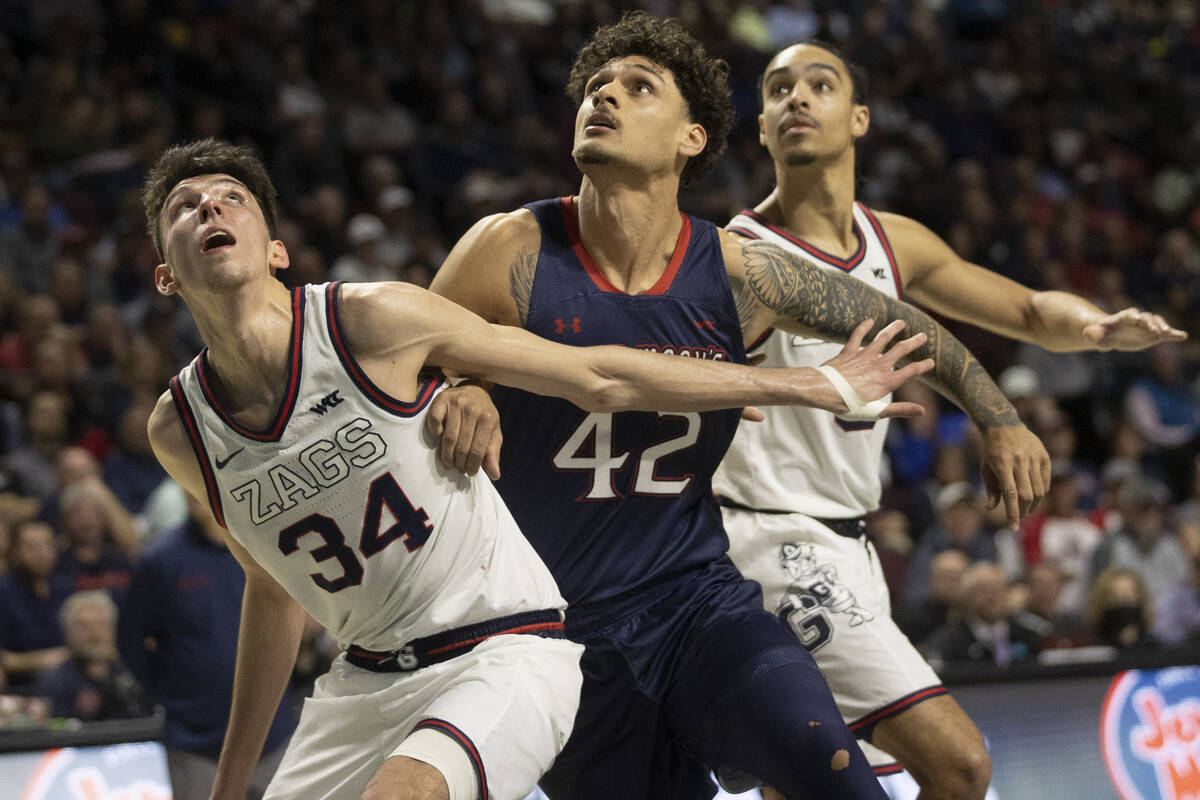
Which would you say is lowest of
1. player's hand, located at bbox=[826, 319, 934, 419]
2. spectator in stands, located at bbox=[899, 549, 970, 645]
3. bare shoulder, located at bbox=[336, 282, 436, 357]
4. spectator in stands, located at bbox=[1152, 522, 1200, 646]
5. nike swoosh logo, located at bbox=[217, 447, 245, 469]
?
spectator in stands, located at bbox=[1152, 522, 1200, 646]

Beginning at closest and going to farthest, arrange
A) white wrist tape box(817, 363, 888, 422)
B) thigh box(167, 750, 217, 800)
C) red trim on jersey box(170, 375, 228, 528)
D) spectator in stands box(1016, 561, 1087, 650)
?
red trim on jersey box(170, 375, 228, 528) < white wrist tape box(817, 363, 888, 422) < thigh box(167, 750, 217, 800) < spectator in stands box(1016, 561, 1087, 650)

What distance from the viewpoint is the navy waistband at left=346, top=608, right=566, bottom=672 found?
333 cm

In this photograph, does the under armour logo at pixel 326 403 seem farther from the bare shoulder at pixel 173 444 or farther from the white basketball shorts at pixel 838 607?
the white basketball shorts at pixel 838 607

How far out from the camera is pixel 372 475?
3285 mm

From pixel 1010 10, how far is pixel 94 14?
34.5ft

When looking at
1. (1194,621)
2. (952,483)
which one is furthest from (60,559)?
(1194,621)

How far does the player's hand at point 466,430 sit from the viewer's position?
3.31 meters

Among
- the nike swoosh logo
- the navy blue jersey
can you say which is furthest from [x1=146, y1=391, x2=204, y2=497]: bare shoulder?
the navy blue jersey

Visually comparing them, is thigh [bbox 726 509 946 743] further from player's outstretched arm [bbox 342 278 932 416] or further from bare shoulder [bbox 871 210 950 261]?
bare shoulder [bbox 871 210 950 261]

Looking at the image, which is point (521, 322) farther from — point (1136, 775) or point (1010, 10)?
point (1010, 10)

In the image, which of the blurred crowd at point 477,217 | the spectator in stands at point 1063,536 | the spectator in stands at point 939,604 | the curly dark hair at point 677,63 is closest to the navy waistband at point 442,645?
the curly dark hair at point 677,63

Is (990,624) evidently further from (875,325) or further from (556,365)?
(556,365)

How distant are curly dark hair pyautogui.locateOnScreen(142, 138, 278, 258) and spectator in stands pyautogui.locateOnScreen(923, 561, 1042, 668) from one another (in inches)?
192

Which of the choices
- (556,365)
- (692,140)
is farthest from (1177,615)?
(556,365)
